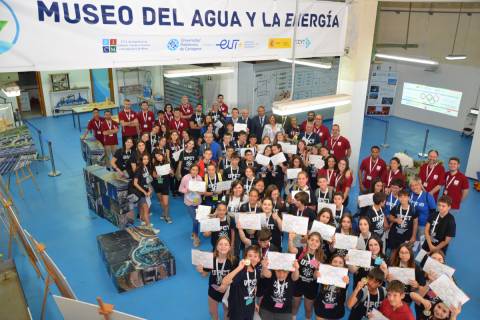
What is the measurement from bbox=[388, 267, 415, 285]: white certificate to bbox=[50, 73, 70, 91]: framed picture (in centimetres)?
1484

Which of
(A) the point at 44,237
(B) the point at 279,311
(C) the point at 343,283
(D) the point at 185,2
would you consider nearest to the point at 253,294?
(B) the point at 279,311

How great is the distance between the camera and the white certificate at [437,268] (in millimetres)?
4414

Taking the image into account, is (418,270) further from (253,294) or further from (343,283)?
(253,294)

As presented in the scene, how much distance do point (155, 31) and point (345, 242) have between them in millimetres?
3639

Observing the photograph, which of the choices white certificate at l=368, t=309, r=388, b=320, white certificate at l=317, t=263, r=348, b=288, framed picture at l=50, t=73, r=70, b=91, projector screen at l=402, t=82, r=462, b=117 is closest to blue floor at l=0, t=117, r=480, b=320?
white certificate at l=317, t=263, r=348, b=288

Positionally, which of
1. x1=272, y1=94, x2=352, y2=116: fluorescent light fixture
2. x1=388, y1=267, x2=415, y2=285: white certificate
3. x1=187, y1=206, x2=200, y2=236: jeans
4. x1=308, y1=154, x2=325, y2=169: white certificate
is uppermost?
x1=272, y1=94, x2=352, y2=116: fluorescent light fixture

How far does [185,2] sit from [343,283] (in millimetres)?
4010

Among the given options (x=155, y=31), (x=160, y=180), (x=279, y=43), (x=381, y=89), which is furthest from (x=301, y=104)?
(x=381, y=89)

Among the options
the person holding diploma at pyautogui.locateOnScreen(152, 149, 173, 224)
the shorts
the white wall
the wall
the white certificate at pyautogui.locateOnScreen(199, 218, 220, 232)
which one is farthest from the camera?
the wall

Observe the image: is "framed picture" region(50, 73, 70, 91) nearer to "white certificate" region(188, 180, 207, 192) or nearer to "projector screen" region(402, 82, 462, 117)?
"white certificate" region(188, 180, 207, 192)

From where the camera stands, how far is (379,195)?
5.86 metres

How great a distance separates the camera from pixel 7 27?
166 inches

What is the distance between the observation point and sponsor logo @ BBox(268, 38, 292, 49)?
21.1 ft

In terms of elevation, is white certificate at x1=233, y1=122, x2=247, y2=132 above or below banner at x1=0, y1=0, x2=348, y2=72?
below
